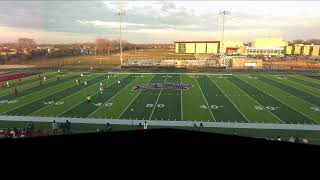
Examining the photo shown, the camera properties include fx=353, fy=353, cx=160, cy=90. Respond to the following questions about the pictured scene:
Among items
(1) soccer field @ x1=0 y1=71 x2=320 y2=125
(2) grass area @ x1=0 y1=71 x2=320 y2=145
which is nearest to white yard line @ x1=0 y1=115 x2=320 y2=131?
(1) soccer field @ x1=0 y1=71 x2=320 y2=125

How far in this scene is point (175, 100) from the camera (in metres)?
30.9

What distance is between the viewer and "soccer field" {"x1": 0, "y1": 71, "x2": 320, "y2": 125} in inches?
997

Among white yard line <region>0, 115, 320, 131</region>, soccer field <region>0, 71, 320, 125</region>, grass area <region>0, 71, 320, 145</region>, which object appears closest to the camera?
white yard line <region>0, 115, 320, 131</region>

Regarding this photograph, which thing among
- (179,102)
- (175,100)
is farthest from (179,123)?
(175,100)

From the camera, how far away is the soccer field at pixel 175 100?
25312 millimetres

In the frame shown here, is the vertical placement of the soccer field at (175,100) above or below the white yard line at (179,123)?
above

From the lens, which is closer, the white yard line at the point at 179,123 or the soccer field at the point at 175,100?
the white yard line at the point at 179,123

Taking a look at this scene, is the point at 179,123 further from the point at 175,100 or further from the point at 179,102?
the point at 175,100

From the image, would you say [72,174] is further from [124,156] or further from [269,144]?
[269,144]

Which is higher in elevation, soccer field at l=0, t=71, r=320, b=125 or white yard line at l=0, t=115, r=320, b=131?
soccer field at l=0, t=71, r=320, b=125

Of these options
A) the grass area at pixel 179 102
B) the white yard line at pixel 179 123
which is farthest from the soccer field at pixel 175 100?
the white yard line at pixel 179 123

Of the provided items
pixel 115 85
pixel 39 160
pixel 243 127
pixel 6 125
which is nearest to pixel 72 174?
pixel 39 160

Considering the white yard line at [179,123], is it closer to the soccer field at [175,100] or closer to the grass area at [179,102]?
the soccer field at [175,100]

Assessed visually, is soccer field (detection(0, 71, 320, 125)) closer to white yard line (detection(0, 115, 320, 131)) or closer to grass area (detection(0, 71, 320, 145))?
grass area (detection(0, 71, 320, 145))
